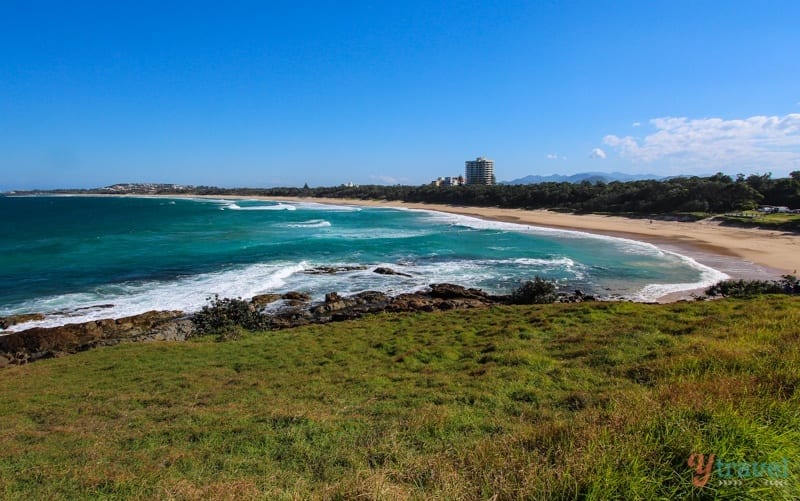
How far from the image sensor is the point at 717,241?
36.9 metres

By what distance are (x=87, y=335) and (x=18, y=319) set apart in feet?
15.6

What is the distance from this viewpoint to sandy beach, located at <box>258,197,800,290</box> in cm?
2717

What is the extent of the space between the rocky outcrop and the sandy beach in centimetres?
2967

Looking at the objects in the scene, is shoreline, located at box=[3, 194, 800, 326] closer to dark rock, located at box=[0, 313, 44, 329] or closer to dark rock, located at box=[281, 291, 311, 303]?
dark rock, located at box=[0, 313, 44, 329]

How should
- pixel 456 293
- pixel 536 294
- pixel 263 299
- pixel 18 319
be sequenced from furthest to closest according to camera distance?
pixel 263 299
pixel 456 293
pixel 536 294
pixel 18 319

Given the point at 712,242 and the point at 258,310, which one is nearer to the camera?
the point at 258,310

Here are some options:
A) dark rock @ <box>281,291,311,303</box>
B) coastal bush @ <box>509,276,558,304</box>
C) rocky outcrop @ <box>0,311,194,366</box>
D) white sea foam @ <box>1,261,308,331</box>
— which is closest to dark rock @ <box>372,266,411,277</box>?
white sea foam @ <box>1,261,308,331</box>

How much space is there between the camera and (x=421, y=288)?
2369cm

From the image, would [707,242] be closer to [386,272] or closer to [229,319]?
[386,272]

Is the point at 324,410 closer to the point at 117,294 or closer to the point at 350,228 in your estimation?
the point at 117,294

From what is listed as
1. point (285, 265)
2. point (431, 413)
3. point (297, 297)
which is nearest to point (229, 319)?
point (297, 297)

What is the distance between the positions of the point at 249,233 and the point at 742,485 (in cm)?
5145

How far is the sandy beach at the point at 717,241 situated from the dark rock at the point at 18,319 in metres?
35.9

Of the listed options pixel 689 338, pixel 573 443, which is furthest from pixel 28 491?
pixel 689 338
